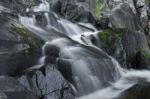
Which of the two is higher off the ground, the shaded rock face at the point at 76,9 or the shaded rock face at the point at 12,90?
the shaded rock face at the point at 76,9

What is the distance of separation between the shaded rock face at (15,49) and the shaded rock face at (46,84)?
1319 millimetres

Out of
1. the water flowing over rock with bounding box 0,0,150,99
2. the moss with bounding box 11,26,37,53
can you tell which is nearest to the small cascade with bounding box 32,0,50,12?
the water flowing over rock with bounding box 0,0,150,99

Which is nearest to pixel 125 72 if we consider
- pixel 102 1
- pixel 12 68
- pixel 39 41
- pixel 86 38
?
pixel 86 38

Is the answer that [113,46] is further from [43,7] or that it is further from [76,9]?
[43,7]

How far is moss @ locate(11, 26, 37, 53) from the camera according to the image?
13453 millimetres

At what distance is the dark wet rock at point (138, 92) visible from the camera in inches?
492

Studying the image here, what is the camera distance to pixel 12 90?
9828 mm

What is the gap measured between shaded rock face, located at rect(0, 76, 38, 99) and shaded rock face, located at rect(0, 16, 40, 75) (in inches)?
63.4

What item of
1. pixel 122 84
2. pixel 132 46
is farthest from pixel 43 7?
pixel 122 84

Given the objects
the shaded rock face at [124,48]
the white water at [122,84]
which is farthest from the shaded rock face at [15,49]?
the shaded rock face at [124,48]

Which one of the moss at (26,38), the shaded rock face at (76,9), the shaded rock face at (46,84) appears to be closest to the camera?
the shaded rock face at (46,84)

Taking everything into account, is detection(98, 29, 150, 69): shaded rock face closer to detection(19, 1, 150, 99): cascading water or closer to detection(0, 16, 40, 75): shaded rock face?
detection(19, 1, 150, 99): cascading water

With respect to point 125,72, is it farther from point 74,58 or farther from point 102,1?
point 102,1

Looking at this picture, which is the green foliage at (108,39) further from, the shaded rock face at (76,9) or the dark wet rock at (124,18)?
the shaded rock face at (76,9)
